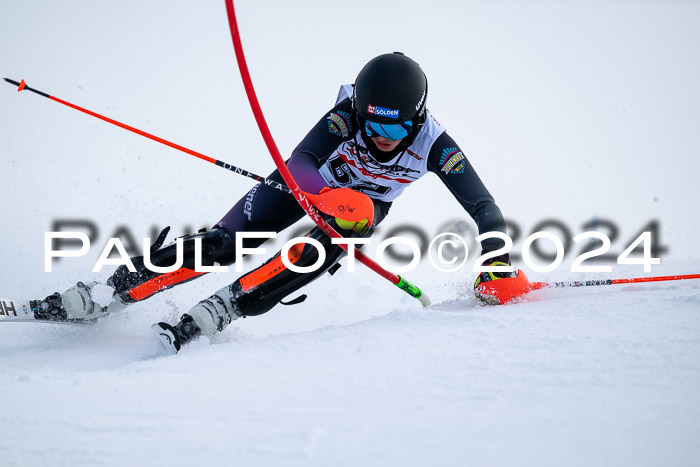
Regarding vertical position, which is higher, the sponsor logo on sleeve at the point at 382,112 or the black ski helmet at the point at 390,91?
the black ski helmet at the point at 390,91

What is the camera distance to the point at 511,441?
1.12 metres

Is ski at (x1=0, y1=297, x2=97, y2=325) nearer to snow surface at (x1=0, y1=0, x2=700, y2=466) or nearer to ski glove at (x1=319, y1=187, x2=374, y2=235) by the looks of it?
snow surface at (x1=0, y1=0, x2=700, y2=466)

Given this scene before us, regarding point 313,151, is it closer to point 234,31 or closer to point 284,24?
point 234,31

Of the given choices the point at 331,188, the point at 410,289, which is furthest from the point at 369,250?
the point at 331,188

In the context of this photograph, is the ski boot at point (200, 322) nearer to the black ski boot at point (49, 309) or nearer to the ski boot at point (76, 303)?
the ski boot at point (76, 303)

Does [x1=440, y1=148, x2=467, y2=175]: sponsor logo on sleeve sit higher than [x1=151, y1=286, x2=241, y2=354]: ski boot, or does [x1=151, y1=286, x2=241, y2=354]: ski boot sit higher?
[x1=440, y1=148, x2=467, y2=175]: sponsor logo on sleeve

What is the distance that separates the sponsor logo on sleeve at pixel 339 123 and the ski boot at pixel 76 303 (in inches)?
50.4

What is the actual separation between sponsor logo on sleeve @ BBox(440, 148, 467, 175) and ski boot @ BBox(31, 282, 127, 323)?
1.67 metres

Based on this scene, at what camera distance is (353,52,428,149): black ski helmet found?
7.65 ft

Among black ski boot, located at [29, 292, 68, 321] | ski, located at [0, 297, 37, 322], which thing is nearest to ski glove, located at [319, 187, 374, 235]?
black ski boot, located at [29, 292, 68, 321]

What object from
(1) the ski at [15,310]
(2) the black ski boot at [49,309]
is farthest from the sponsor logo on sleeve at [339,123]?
(1) the ski at [15,310]

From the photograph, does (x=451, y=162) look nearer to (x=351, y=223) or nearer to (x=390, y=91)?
(x=390, y=91)

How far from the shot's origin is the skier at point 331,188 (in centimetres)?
220

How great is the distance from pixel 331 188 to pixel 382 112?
385 millimetres
